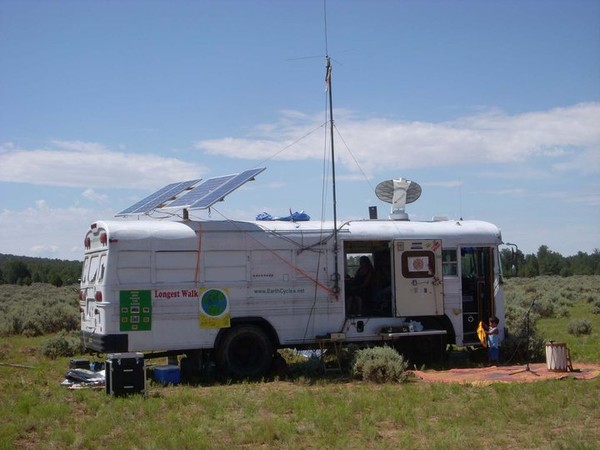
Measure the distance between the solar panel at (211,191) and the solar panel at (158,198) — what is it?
0.84 feet

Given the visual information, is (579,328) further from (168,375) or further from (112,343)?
(112,343)

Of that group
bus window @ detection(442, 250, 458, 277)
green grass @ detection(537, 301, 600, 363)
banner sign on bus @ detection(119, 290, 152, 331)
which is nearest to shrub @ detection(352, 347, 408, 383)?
bus window @ detection(442, 250, 458, 277)

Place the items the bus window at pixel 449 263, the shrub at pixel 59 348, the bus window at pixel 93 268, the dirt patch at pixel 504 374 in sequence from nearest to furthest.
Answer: the dirt patch at pixel 504 374 → the bus window at pixel 93 268 → the bus window at pixel 449 263 → the shrub at pixel 59 348

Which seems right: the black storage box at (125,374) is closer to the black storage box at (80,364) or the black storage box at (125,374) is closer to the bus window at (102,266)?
the bus window at (102,266)

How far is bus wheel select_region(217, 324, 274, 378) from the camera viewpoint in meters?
14.1

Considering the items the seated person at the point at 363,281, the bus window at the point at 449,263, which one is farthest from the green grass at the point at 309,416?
the bus window at the point at 449,263

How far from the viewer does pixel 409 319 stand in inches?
610

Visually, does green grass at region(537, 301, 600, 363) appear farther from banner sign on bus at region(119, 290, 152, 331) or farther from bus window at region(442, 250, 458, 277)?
banner sign on bus at region(119, 290, 152, 331)

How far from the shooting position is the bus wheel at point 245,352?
46.1 feet

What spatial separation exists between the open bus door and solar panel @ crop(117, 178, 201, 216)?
5.56 meters

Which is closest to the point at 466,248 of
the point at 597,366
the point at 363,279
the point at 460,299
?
the point at 460,299

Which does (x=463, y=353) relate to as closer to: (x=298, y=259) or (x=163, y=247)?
(x=298, y=259)

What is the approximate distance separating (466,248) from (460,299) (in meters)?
1.04

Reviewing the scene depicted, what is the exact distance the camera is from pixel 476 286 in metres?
16.2
